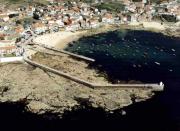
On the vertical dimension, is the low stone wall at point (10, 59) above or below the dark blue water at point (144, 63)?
above

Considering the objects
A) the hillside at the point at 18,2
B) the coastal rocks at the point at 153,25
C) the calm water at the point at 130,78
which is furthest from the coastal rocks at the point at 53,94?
the hillside at the point at 18,2

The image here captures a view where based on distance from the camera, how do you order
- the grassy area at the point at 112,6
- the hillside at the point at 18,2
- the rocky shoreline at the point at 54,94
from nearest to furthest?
1. the rocky shoreline at the point at 54,94
2. the grassy area at the point at 112,6
3. the hillside at the point at 18,2

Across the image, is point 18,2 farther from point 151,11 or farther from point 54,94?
point 54,94

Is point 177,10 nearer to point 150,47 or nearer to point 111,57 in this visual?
point 150,47

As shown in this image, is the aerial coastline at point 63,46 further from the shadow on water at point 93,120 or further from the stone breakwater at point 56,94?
the shadow on water at point 93,120

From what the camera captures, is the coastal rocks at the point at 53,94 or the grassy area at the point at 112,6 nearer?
the coastal rocks at the point at 53,94

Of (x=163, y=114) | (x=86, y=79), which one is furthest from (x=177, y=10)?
(x=163, y=114)
